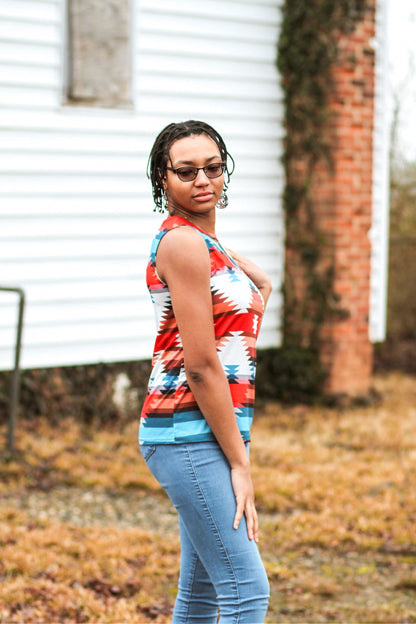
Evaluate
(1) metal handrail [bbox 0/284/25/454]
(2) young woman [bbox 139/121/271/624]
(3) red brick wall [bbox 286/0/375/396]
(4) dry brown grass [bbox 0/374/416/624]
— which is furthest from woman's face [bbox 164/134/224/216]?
(3) red brick wall [bbox 286/0/375/396]

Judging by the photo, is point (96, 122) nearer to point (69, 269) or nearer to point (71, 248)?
point (71, 248)

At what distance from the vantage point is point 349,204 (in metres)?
7.37

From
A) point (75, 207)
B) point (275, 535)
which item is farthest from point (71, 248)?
point (275, 535)

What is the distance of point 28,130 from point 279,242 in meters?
2.68

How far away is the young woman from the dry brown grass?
62.5 inches

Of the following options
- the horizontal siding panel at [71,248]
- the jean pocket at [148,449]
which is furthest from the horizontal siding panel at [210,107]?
the jean pocket at [148,449]

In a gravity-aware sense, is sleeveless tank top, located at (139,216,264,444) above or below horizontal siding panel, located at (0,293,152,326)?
above

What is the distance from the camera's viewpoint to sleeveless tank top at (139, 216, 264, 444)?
6.81ft

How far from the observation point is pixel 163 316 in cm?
215

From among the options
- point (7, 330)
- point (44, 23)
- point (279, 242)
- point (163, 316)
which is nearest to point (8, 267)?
point (7, 330)

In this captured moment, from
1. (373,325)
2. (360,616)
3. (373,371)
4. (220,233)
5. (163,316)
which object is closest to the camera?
(163,316)

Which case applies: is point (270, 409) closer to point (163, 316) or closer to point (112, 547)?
point (112, 547)

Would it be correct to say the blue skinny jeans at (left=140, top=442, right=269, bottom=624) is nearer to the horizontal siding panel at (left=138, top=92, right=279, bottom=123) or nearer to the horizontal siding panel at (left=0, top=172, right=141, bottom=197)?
the horizontal siding panel at (left=0, top=172, right=141, bottom=197)

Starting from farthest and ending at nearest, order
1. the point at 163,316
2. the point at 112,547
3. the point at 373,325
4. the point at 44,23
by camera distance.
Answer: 1. the point at 373,325
2. the point at 44,23
3. the point at 112,547
4. the point at 163,316
